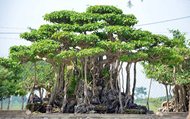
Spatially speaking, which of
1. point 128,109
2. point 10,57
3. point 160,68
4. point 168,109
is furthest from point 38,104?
point 168,109

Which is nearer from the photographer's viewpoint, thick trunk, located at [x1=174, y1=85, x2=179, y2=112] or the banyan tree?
the banyan tree

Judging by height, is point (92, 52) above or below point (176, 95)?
above

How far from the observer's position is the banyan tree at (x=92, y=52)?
902cm

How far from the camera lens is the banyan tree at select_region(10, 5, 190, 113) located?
29.6 ft

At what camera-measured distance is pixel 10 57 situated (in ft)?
30.7

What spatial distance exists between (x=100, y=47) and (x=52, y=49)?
3.55ft

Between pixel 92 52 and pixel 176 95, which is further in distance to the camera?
pixel 176 95

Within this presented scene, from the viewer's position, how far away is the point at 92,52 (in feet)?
28.5

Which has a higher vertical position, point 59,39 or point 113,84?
point 59,39

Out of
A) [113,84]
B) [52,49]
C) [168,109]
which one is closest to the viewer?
[52,49]

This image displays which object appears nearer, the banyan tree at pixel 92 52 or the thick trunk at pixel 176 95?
the banyan tree at pixel 92 52

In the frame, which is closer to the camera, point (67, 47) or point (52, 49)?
point (52, 49)

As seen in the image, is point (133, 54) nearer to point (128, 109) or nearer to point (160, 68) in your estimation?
point (128, 109)

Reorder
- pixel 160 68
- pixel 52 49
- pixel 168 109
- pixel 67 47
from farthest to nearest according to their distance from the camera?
pixel 168 109, pixel 160 68, pixel 67 47, pixel 52 49
